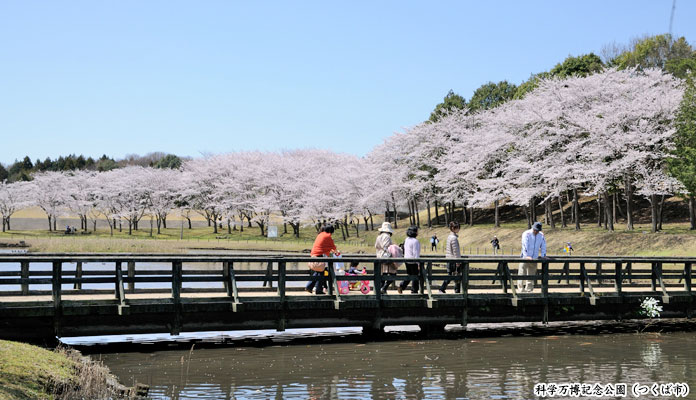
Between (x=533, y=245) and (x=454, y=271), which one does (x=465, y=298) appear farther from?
(x=533, y=245)

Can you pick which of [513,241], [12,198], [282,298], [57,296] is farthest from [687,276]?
[12,198]

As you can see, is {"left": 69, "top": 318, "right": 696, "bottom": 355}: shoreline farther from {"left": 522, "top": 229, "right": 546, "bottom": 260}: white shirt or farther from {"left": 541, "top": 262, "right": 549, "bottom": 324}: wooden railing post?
{"left": 522, "top": 229, "right": 546, "bottom": 260}: white shirt

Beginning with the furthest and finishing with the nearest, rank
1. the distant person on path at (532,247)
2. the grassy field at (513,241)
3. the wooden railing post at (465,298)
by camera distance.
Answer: the grassy field at (513,241) < the distant person on path at (532,247) < the wooden railing post at (465,298)

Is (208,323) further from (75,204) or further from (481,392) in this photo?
(75,204)

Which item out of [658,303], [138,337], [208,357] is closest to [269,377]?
[208,357]

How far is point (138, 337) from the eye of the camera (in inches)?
764

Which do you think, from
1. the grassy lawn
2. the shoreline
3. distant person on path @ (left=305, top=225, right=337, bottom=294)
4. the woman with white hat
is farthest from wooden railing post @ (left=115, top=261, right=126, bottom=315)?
the woman with white hat

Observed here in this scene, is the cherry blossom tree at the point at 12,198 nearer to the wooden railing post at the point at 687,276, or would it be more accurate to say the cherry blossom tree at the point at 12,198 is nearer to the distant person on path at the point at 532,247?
the distant person on path at the point at 532,247

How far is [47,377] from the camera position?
445 inches

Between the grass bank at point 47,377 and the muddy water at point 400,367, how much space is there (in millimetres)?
1056

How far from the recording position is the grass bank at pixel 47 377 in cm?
1055

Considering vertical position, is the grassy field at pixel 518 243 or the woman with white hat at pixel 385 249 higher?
the woman with white hat at pixel 385 249

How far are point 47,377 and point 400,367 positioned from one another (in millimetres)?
7188

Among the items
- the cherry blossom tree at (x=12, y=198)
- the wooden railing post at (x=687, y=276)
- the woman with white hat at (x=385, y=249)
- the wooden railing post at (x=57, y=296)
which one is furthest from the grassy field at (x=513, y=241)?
the cherry blossom tree at (x=12, y=198)
